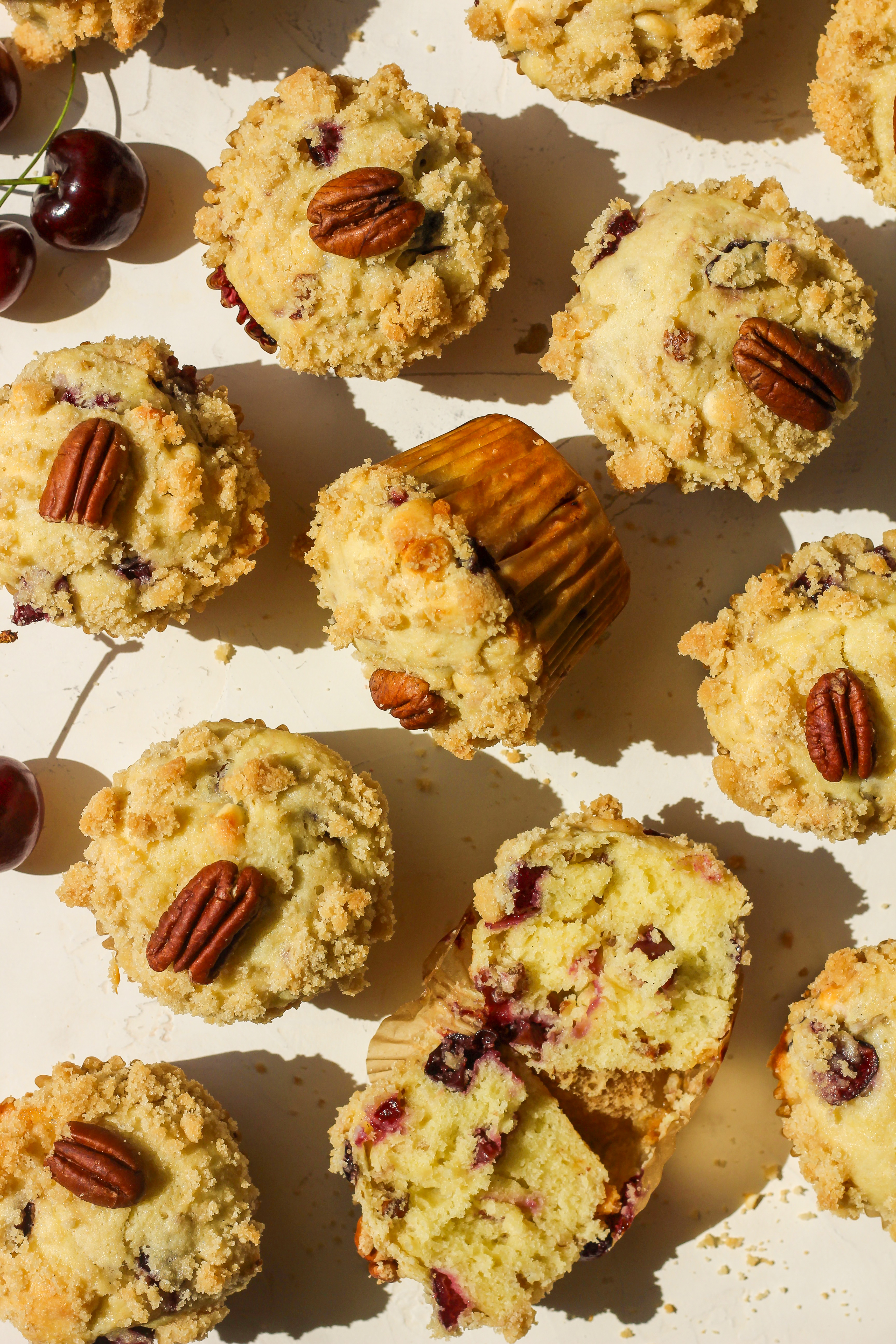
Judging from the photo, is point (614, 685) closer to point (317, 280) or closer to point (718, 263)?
point (718, 263)

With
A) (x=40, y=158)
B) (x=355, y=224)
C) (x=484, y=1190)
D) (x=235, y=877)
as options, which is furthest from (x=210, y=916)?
(x=40, y=158)

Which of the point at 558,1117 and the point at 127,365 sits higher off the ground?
the point at 127,365

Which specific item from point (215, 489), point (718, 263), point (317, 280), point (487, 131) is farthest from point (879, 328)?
point (215, 489)

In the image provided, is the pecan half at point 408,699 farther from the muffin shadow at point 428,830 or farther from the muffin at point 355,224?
the muffin at point 355,224

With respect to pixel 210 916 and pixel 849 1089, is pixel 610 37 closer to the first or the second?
pixel 210 916

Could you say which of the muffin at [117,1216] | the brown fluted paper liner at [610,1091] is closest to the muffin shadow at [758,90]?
the brown fluted paper liner at [610,1091]

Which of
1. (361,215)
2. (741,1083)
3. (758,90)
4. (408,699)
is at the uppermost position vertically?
(758,90)
